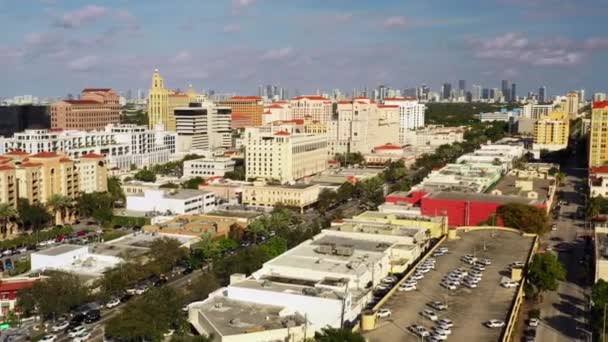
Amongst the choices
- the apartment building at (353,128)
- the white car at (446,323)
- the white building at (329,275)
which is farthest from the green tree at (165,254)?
the apartment building at (353,128)

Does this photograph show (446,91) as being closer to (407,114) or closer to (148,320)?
(407,114)

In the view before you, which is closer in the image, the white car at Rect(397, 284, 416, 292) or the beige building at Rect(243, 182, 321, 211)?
the white car at Rect(397, 284, 416, 292)

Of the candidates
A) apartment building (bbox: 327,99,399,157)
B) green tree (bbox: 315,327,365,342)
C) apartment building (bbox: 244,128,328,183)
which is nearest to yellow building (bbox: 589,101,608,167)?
apartment building (bbox: 327,99,399,157)

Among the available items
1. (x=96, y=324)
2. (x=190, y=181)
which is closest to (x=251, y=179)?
(x=190, y=181)

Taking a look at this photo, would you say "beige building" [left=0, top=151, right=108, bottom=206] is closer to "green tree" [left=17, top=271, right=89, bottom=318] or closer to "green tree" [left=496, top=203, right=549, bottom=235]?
"green tree" [left=17, top=271, right=89, bottom=318]

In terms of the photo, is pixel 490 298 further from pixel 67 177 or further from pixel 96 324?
pixel 67 177

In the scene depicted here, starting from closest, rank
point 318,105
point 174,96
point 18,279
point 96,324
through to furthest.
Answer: point 96,324
point 18,279
point 174,96
point 318,105
